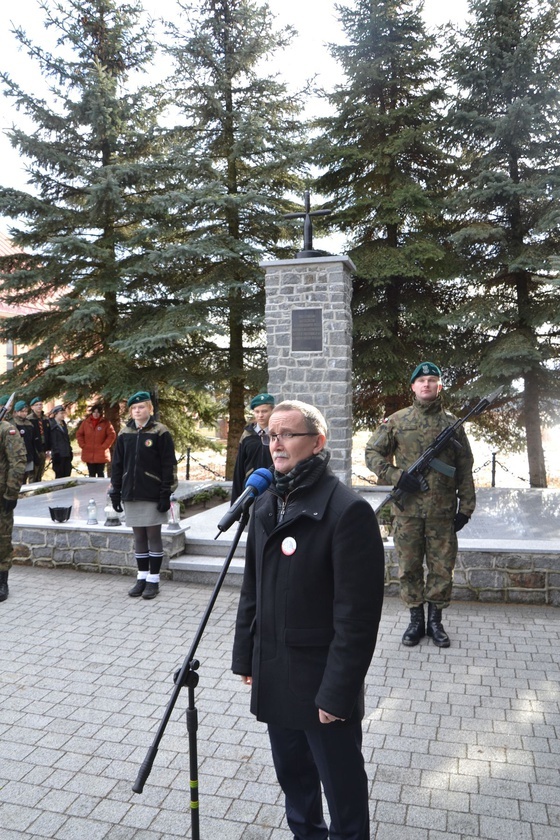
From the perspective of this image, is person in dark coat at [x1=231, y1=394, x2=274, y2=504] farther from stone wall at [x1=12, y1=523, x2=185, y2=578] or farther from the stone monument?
the stone monument

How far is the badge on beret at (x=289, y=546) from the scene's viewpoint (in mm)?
2369

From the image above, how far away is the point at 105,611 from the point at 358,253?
29.4 ft

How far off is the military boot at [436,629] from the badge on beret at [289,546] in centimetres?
325

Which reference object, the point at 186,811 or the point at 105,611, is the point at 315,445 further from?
the point at 105,611

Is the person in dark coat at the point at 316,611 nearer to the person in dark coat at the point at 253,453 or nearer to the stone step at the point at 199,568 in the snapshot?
the person in dark coat at the point at 253,453

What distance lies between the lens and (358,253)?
1263 centimetres

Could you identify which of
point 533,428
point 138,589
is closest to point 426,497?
point 138,589

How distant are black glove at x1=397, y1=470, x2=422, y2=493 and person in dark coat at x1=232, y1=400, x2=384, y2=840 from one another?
8.42ft

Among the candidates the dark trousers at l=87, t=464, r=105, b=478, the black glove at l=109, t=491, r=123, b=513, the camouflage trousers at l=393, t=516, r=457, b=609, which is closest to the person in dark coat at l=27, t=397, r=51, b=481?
the dark trousers at l=87, t=464, r=105, b=478

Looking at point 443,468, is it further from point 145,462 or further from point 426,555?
point 145,462

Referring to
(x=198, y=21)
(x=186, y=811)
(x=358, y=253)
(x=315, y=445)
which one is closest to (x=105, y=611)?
(x=186, y=811)

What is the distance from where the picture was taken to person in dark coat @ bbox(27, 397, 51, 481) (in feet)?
41.1

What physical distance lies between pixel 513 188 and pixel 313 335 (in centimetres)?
525

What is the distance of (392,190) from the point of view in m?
12.7
